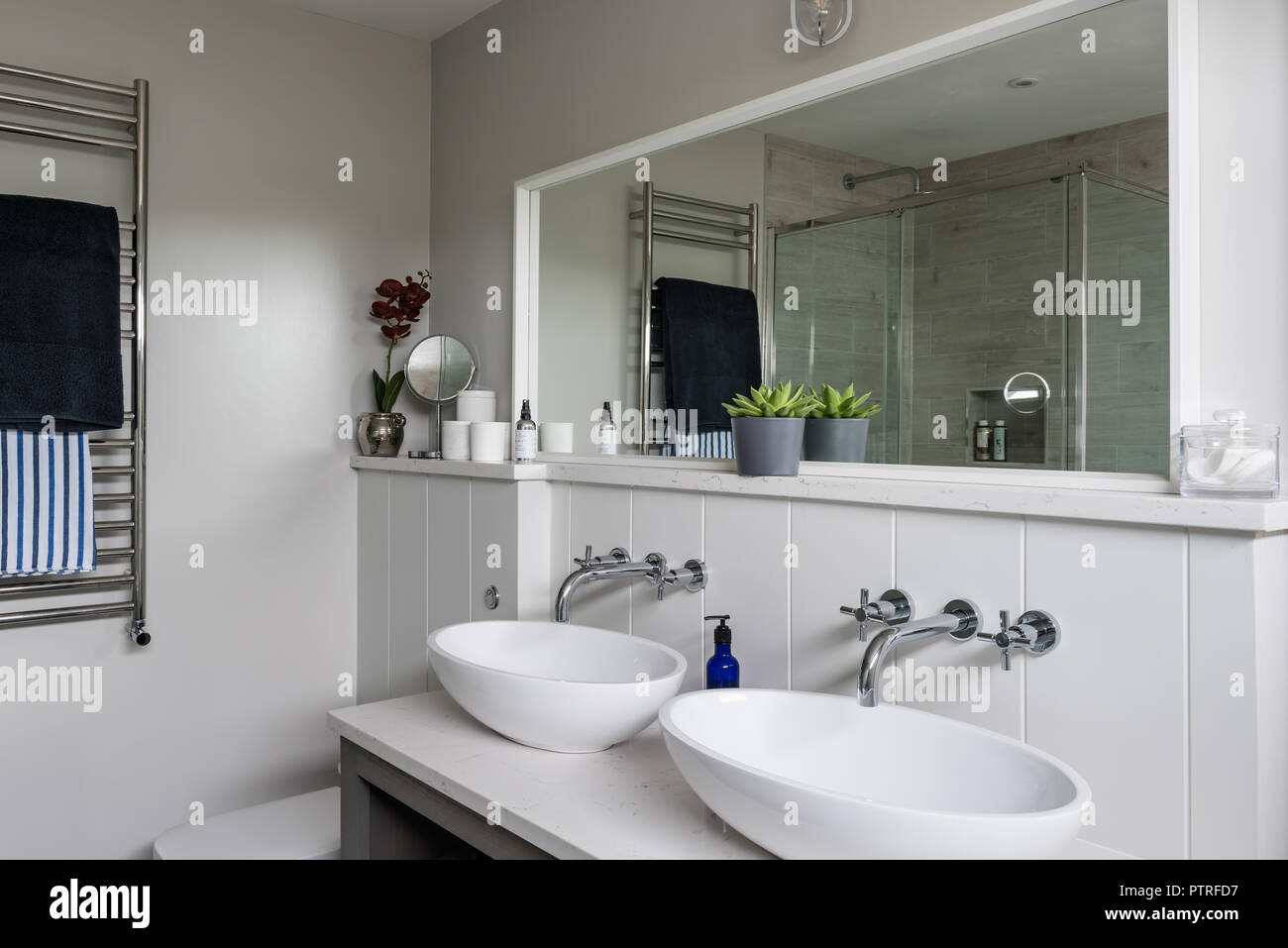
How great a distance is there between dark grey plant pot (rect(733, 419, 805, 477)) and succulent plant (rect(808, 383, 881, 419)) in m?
0.04

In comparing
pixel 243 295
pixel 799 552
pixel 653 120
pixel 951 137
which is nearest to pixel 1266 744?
pixel 799 552

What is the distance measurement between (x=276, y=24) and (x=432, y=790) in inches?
75.7

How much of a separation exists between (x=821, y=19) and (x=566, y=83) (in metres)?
0.72

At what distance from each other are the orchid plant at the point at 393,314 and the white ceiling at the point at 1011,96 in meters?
1.25

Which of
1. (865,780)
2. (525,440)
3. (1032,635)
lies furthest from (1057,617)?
(525,440)

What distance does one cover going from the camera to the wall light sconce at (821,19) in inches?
56.5

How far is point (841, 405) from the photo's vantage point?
4.58 feet

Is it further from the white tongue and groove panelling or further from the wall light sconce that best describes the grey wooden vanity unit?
the wall light sconce

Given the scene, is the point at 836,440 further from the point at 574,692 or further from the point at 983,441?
the point at 574,692

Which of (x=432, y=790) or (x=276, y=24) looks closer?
(x=432, y=790)

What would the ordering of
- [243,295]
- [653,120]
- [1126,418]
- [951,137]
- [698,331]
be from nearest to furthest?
[1126,418] < [951,137] < [698,331] < [653,120] < [243,295]

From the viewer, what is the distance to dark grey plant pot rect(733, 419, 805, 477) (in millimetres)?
1425
